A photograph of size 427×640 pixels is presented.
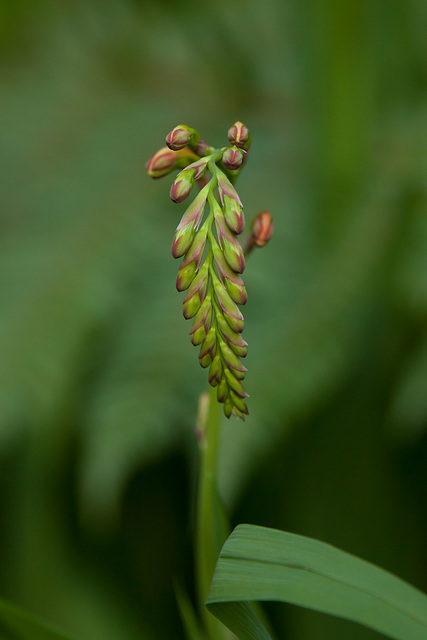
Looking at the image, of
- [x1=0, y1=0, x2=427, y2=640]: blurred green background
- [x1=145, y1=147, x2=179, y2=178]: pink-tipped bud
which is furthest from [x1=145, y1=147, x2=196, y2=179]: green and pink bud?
[x1=0, y1=0, x2=427, y2=640]: blurred green background

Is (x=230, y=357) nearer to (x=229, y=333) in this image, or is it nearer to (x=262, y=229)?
(x=229, y=333)

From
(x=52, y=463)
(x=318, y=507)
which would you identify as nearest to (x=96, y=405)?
(x=52, y=463)

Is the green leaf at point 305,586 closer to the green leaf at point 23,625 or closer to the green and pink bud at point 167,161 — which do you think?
the green leaf at point 23,625

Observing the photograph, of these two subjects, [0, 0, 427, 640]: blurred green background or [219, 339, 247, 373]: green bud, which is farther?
[0, 0, 427, 640]: blurred green background

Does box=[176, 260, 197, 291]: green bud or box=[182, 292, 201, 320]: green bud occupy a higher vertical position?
box=[176, 260, 197, 291]: green bud

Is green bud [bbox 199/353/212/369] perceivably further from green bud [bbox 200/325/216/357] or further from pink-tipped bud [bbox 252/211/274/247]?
pink-tipped bud [bbox 252/211/274/247]

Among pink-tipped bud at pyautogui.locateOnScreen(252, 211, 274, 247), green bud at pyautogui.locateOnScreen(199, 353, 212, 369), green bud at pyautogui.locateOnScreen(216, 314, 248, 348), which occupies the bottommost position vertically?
green bud at pyautogui.locateOnScreen(199, 353, 212, 369)
